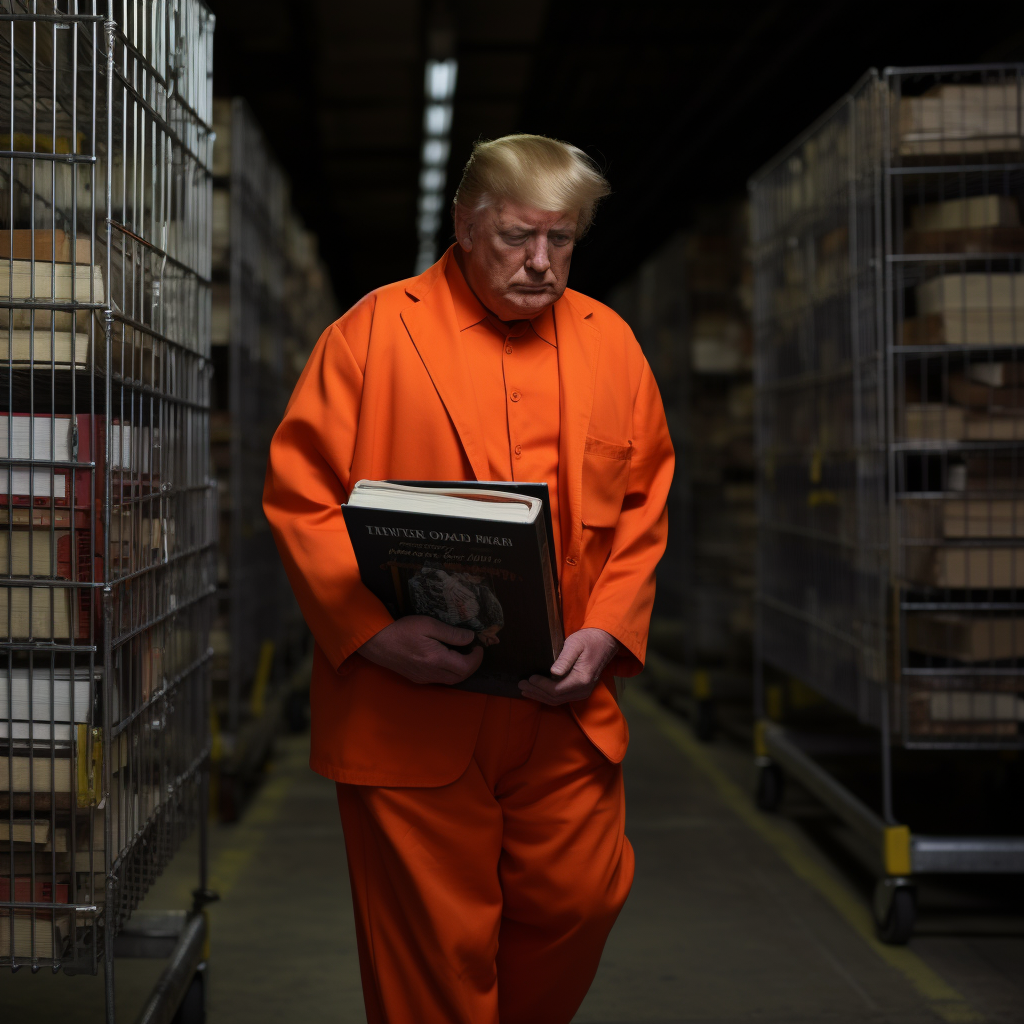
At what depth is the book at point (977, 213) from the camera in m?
3.88

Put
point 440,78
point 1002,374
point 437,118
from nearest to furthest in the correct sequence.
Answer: point 1002,374
point 440,78
point 437,118

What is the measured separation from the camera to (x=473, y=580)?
1979 mm

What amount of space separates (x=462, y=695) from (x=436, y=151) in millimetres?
9778

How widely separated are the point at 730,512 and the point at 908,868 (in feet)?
11.9

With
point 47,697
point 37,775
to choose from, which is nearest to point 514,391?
point 47,697

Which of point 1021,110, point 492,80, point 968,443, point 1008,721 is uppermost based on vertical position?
point 492,80

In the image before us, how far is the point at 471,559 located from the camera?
6.34 ft

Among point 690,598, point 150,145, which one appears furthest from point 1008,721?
point 690,598

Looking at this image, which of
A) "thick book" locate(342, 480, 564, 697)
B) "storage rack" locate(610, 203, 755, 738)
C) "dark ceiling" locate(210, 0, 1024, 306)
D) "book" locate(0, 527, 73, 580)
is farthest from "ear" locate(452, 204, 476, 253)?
"storage rack" locate(610, 203, 755, 738)

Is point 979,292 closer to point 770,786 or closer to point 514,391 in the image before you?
point 514,391

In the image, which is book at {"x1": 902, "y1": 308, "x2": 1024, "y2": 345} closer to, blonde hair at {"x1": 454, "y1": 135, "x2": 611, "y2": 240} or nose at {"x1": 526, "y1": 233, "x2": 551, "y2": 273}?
blonde hair at {"x1": 454, "y1": 135, "x2": 611, "y2": 240}

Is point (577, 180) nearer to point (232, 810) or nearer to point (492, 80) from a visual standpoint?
point (232, 810)

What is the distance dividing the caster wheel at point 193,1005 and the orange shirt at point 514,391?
170cm

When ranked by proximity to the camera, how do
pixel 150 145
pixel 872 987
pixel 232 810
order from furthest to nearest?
1. pixel 232 810
2. pixel 872 987
3. pixel 150 145
